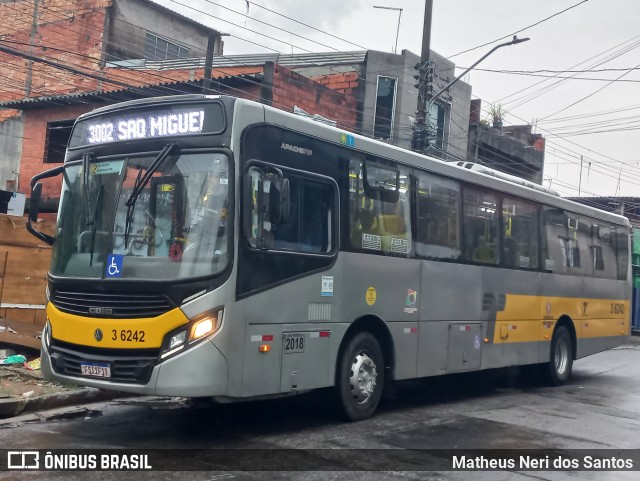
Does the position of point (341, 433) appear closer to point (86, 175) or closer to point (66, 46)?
point (86, 175)

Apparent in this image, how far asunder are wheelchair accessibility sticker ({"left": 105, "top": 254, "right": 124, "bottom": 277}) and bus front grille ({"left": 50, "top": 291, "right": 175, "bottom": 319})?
20cm

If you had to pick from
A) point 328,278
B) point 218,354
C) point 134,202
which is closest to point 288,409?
point 328,278

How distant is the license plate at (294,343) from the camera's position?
8070 mm

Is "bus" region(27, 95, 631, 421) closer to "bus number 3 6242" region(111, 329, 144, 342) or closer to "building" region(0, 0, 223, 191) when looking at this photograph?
"bus number 3 6242" region(111, 329, 144, 342)

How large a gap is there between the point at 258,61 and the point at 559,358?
721 inches

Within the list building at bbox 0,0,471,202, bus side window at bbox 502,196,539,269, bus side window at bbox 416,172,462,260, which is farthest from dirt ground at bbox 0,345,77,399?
building at bbox 0,0,471,202

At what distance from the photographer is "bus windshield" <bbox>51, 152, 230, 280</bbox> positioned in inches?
289

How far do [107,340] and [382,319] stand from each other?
3.54 metres

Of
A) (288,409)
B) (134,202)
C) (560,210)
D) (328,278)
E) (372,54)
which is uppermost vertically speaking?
(372,54)

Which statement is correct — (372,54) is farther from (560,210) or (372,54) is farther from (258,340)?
(258,340)

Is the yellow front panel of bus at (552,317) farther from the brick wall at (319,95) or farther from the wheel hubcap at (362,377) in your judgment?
the brick wall at (319,95)

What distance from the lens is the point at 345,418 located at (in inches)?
354

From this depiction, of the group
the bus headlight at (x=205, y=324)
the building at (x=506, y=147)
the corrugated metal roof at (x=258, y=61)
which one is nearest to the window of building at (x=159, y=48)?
the corrugated metal roof at (x=258, y=61)

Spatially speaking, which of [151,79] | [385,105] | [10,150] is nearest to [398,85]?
[385,105]
